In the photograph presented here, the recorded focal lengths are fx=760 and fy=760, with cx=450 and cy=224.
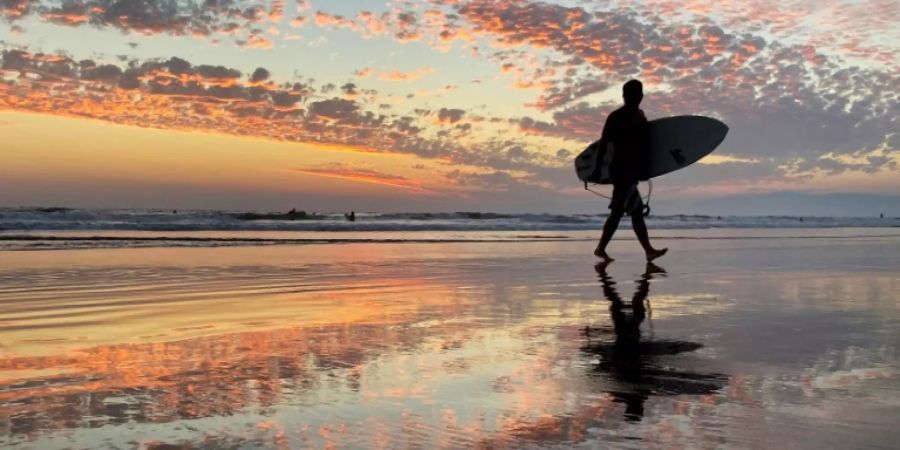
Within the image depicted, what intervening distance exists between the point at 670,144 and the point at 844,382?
8169 mm

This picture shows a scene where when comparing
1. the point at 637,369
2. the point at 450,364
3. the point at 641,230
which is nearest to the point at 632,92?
the point at 641,230

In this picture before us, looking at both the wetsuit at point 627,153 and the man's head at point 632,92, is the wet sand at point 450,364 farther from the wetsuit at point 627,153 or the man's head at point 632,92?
the man's head at point 632,92

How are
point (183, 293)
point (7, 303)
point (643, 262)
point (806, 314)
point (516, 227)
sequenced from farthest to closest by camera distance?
point (516, 227) → point (643, 262) → point (183, 293) → point (7, 303) → point (806, 314)

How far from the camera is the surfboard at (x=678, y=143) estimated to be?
34.8ft

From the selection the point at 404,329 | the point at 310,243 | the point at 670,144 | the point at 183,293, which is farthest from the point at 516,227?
the point at 404,329

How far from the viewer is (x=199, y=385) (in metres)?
2.81

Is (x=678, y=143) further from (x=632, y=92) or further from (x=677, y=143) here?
(x=632, y=92)

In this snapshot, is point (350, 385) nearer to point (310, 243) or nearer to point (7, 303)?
point (7, 303)

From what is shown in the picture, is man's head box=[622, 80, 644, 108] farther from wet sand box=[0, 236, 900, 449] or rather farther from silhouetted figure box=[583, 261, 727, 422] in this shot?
silhouetted figure box=[583, 261, 727, 422]

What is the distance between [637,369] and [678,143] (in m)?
8.11

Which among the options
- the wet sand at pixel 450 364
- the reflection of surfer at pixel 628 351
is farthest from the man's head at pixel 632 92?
the reflection of surfer at pixel 628 351

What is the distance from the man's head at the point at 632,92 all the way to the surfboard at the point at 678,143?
87 centimetres

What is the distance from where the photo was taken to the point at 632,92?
31.7ft

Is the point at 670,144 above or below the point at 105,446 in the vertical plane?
above
